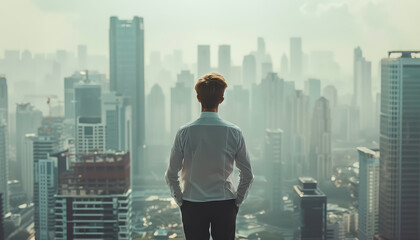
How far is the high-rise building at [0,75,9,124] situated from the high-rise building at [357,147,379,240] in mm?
5352

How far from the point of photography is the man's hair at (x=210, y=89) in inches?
33.7

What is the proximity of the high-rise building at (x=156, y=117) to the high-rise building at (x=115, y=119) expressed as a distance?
0.49 m

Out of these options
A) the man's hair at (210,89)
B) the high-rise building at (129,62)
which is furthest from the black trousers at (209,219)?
the high-rise building at (129,62)

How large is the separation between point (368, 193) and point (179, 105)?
326 cm

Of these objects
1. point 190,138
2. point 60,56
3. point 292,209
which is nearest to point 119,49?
point 60,56

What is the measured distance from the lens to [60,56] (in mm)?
8234

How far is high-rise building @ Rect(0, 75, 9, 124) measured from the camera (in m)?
7.38

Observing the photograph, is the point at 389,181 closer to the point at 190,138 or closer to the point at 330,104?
the point at 330,104

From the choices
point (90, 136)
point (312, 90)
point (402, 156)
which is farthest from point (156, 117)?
point (402, 156)

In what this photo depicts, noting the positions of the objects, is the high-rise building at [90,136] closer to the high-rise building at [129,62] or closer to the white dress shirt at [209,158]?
the high-rise building at [129,62]

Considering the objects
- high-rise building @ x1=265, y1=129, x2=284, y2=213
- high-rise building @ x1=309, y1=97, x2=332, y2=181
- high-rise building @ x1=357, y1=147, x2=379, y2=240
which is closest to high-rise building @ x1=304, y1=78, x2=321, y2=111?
high-rise building @ x1=309, y1=97, x2=332, y2=181

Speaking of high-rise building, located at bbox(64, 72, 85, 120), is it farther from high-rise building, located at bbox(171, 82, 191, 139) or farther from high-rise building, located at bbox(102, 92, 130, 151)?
high-rise building, located at bbox(171, 82, 191, 139)

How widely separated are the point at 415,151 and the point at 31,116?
19.8 feet

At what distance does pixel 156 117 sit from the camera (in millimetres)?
8594
